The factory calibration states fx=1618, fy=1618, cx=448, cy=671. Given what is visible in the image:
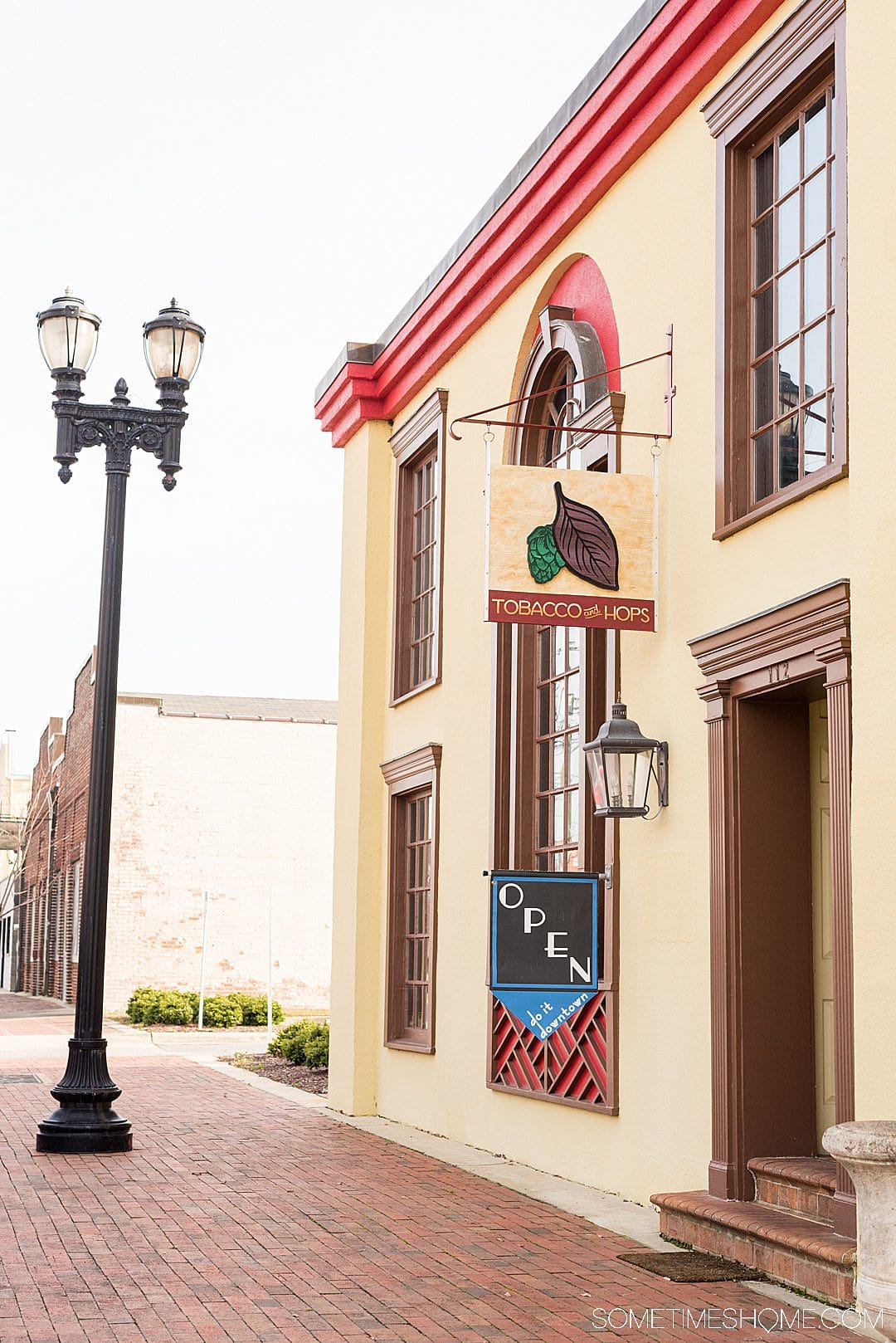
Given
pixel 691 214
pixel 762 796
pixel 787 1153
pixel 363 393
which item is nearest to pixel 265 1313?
pixel 787 1153

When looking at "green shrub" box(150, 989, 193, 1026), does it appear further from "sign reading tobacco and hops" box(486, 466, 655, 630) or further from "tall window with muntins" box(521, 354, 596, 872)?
"sign reading tobacco and hops" box(486, 466, 655, 630)

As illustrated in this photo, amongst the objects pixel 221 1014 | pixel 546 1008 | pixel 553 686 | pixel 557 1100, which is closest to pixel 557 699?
pixel 553 686

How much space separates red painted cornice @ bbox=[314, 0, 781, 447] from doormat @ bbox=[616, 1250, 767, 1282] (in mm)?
6103

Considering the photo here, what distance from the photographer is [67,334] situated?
12.1m

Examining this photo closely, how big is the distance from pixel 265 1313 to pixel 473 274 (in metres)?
8.29

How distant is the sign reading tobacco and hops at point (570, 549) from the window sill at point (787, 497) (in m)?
0.70

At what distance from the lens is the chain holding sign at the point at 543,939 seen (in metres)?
9.11

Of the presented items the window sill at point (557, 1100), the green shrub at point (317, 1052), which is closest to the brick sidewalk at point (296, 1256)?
the window sill at point (557, 1100)

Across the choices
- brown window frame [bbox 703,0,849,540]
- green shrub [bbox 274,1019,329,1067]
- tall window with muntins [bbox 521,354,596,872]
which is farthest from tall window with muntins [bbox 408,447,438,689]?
green shrub [bbox 274,1019,329,1067]

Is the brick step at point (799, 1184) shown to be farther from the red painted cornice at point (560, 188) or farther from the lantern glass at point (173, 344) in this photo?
the lantern glass at point (173, 344)

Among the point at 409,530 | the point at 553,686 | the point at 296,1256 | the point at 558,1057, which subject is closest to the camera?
the point at 296,1256

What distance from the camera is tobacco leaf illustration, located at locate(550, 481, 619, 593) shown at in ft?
28.9

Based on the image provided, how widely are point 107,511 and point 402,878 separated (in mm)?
4113

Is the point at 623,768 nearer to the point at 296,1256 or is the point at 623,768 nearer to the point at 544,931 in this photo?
the point at 544,931
